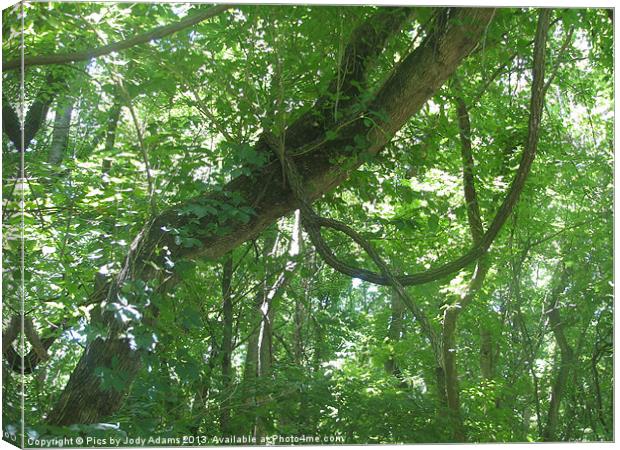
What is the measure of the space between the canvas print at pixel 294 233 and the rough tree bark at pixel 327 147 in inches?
0.4

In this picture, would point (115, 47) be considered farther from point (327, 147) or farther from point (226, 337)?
point (226, 337)

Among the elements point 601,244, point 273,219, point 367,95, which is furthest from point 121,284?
point 601,244

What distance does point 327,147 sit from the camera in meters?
3.33

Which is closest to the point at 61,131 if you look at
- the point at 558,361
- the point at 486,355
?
the point at 486,355

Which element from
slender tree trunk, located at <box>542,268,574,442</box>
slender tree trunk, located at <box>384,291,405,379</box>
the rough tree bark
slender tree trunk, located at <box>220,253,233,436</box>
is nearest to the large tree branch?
the rough tree bark

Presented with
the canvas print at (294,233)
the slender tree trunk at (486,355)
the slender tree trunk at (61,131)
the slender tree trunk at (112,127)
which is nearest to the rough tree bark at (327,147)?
the canvas print at (294,233)

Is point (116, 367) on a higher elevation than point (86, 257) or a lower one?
lower

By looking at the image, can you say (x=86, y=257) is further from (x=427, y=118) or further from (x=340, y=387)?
(x=427, y=118)

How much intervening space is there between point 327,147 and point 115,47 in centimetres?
107

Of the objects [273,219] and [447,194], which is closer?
[273,219]

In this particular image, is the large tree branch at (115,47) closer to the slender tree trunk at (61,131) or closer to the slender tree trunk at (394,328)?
the slender tree trunk at (61,131)

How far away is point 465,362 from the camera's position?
133 inches

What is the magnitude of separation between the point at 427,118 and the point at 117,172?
1570 millimetres

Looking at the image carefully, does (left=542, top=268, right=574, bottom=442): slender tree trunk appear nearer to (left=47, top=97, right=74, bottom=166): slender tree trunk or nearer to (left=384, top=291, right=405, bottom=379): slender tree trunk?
(left=384, top=291, right=405, bottom=379): slender tree trunk
